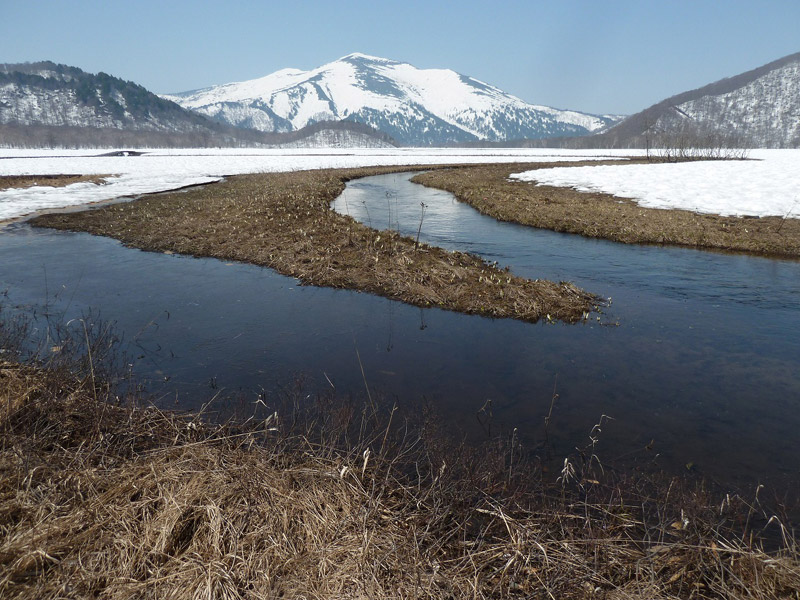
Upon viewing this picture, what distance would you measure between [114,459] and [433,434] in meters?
3.95

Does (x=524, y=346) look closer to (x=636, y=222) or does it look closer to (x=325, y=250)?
(x=325, y=250)

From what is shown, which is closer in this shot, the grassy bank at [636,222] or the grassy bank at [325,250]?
the grassy bank at [325,250]

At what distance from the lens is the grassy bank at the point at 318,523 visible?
11.5 ft

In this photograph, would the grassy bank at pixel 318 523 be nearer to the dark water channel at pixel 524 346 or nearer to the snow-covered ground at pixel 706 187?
the dark water channel at pixel 524 346

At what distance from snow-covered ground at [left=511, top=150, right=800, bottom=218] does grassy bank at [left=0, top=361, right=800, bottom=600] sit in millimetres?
25193

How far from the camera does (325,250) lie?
1595 centimetres

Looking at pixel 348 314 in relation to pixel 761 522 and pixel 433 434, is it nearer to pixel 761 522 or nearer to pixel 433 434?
pixel 433 434

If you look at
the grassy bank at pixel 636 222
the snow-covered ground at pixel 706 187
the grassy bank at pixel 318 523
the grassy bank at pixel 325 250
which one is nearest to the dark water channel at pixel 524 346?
the grassy bank at pixel 325 250

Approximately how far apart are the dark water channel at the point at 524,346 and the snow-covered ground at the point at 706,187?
11.2m

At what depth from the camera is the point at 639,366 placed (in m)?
8.60

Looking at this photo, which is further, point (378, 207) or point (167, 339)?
point (378, 207)

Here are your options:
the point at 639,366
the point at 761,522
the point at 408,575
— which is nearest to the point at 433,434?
the point at 408,575

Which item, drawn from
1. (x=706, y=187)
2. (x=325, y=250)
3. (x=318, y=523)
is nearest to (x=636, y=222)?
(x=325, y=250)

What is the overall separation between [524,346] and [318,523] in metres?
6.51
